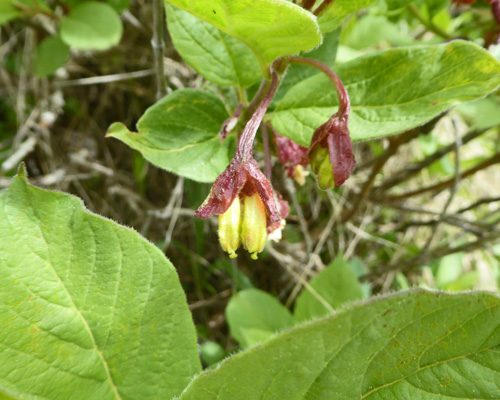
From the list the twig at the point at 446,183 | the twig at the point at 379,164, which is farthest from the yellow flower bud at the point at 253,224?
the twig at the point at 446,183

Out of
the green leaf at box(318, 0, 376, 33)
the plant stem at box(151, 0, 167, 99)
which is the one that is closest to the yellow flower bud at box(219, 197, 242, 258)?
the green leaf at box(318, 0, 376, 33)

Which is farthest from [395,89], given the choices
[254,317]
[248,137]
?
[254,317]

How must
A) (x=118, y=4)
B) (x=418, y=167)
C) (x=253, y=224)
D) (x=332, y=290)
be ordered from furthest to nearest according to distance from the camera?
1. (x=418, y=167)
2. (x=118, y=4)
3. (x=332, y=290)
4. (x=253, y=224)

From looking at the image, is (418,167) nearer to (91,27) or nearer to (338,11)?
(338,11)

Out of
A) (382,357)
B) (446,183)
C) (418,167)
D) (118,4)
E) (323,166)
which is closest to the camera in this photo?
(382,357)

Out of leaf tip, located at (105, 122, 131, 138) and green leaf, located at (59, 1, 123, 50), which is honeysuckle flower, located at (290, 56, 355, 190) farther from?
green leaf, located at (59, 1, 123, 50)

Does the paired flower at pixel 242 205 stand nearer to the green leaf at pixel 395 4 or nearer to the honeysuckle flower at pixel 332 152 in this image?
the honeysuckle flower at pixel 332 152
